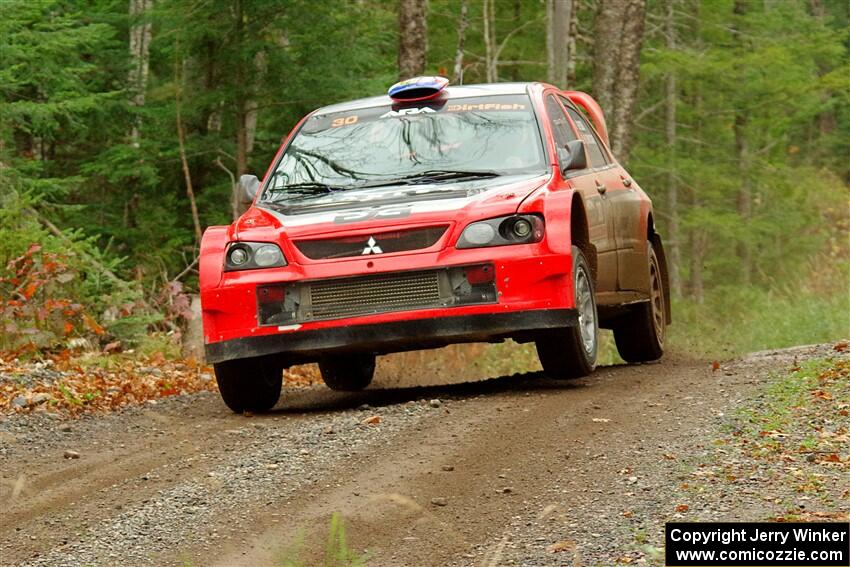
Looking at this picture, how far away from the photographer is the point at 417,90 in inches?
393

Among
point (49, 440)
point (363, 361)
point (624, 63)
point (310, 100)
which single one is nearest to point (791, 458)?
point (49, 440)

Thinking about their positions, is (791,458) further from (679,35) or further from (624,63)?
(679,35)

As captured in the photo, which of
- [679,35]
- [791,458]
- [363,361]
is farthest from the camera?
[679,35]

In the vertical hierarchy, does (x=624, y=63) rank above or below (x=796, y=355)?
above

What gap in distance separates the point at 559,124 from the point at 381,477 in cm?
454

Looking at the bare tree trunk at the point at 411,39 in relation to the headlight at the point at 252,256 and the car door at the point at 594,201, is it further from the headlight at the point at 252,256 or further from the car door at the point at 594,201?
the headlight at the point at 252,256

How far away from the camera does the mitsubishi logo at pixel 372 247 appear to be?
8.40 metres

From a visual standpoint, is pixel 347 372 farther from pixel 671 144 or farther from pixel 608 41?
pixel 671 144

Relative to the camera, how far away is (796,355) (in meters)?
10.5

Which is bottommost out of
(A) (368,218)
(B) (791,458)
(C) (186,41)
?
(B) (791,458)

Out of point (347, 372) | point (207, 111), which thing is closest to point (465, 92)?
point (347, 372)

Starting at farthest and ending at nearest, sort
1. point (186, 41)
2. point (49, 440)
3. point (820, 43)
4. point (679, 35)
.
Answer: point (679, 35) → point (820, 43) → point (186, 41) → point (49, 440)

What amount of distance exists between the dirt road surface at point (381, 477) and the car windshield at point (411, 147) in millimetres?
1477

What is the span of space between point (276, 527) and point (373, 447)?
5.51 feet
